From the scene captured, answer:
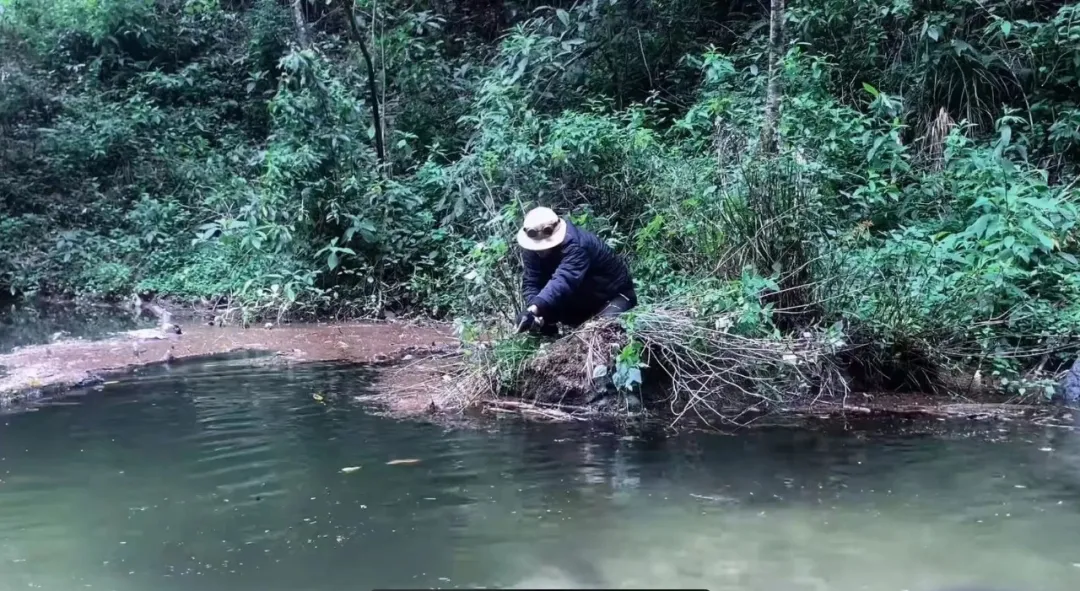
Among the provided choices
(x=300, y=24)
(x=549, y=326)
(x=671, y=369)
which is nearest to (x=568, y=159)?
(x=549, y=326)

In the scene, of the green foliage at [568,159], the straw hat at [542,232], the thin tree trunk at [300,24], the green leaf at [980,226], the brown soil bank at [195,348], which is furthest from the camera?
the thin tree trunk at [300,24]

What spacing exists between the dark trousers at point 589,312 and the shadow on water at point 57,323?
548 centimetres

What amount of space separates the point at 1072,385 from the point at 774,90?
375 cm

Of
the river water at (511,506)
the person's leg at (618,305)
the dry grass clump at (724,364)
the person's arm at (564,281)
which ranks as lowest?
the river water at (511,506)

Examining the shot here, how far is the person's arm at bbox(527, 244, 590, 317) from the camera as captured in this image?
6.31 meters

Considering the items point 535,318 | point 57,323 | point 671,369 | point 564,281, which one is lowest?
point 57,323

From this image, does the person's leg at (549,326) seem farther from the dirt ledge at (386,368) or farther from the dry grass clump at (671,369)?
the dirt ledge at (386,368)

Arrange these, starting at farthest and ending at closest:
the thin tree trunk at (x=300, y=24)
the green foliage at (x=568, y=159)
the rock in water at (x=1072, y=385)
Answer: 1. the thin tree trunk at (x=300, y=24)
2. the green foliage at (x=568, y=159)
3. the rock in water at (x=1072, y=385)

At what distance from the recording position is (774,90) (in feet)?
28.3

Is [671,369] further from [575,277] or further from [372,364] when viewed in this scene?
[372,364]

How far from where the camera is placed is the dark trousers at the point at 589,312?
667cm

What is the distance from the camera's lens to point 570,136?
935cm

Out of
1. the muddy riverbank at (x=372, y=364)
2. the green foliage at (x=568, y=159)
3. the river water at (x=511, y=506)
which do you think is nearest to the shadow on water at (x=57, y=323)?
the muddy riverbank at (x=372, y=364)

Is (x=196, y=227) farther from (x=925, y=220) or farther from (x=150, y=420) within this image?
(x=925, y=220)
